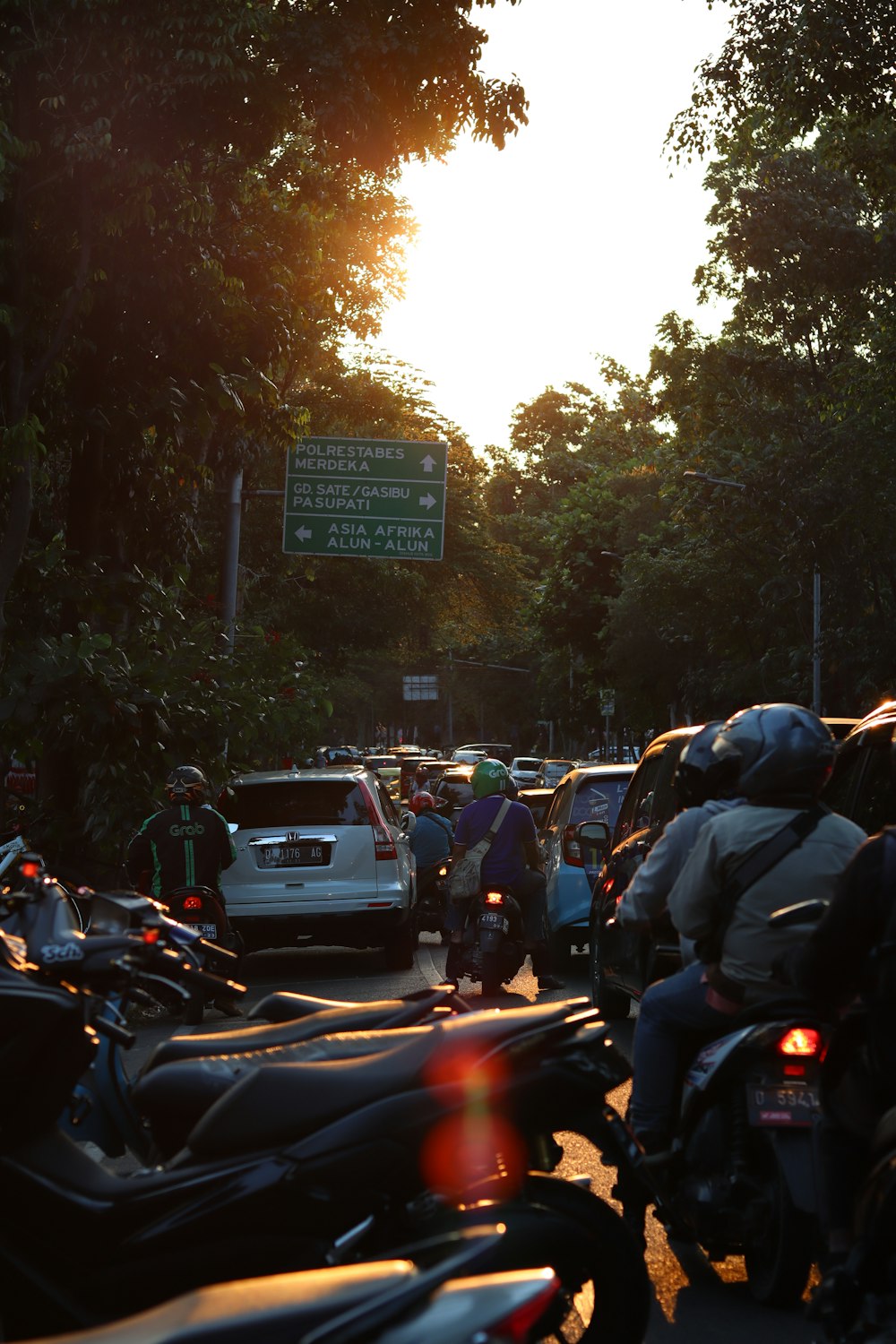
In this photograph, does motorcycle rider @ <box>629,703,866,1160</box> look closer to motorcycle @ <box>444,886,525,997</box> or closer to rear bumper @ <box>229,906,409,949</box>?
motorcycle @ <box>444,886,525,997</box>

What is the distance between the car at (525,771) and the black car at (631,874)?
38.9 meters

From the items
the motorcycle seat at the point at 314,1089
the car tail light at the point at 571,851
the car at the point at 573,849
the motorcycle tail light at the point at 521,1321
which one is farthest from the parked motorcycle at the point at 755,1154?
the car tail light at the point at 571,851

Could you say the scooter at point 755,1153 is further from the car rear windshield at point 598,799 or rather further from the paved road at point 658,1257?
the car rear windshield at point 598,799

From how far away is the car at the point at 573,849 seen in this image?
14141mm

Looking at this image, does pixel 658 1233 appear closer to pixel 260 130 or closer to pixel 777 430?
pixel 260 130

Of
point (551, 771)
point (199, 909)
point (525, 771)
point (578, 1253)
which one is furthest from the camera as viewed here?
point (525, 771)

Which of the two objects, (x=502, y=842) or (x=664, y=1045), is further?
(x=502, y=842)

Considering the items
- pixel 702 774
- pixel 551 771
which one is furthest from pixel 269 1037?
pixel 551 771

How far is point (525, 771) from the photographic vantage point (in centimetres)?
5791

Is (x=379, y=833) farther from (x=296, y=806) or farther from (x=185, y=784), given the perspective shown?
(x=185, y=784)

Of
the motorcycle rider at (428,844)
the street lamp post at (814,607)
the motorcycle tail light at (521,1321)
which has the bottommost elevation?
the motorcycle rider at (428,844)

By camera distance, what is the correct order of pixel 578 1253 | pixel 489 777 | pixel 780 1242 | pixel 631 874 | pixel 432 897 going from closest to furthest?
pixel 578 1253
pixel 780 1242
pixel 631 874
pixel 489 777
pixel 432 897

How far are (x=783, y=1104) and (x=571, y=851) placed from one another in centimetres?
945

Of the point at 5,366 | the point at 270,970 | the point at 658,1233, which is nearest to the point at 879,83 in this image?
the point at 5,366
